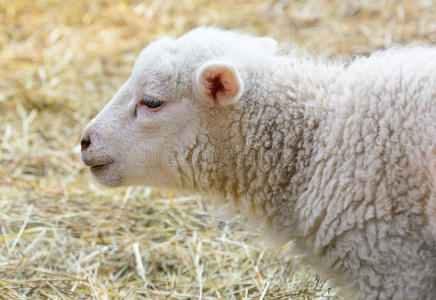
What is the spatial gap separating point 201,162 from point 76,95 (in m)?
3.72

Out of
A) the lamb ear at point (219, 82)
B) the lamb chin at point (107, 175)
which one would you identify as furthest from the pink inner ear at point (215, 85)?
the lamb chin at point (107, 175)

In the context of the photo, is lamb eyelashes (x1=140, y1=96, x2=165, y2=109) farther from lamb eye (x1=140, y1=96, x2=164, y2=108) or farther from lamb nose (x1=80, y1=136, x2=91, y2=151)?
lamb nose (x1=80, y1=136, x2=91, y2=151)

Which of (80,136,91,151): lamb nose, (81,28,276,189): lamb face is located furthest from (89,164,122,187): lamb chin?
(80,136,91,151): lamb nose

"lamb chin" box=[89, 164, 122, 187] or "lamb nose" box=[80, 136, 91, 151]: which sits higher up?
"lamb nose" box=[80, 136, 91, 151]

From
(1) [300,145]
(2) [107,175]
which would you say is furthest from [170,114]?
(1) [300,145]

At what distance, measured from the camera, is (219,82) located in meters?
2.88

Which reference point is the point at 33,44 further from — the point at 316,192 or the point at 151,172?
the point at 316,192

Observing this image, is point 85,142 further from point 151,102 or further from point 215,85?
point 215,85

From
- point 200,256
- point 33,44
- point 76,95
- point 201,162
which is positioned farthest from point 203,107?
point 33,44

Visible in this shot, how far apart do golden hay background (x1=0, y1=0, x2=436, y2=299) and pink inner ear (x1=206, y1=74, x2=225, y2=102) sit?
44.0 inches

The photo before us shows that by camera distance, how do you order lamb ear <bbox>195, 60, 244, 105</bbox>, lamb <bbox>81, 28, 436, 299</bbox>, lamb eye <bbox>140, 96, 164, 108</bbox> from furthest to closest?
lamb eye <bbox>140, 96, 164, 108</bbox> → lamb ear <bbox>195, 60, 244, 105</bbox> → lamb <bbox>81, 28, 436, 299</bbox>

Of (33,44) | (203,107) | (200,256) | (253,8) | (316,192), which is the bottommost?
(200,256)

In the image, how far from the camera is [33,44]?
7.52m

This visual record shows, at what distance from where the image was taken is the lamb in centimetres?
251
